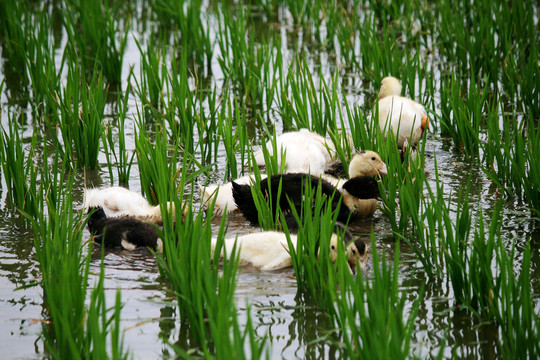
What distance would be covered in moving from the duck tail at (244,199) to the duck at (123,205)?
41 cm

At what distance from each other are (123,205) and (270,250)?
1.18 metres

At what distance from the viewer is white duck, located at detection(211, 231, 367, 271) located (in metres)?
3.84

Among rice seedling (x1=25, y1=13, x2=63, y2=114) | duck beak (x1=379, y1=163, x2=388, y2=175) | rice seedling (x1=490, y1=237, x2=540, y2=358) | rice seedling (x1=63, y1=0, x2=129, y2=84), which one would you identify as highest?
rice seedling (x1=63, y1=0, x2=129, y2=84)

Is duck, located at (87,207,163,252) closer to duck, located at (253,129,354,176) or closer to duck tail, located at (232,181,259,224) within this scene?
duck tail, located at (232,181,259,224)

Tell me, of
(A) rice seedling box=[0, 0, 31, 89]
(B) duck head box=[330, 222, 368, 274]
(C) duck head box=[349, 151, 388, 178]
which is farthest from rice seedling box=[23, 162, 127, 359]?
(A) rice seedling box=[0, 0, 31, 89]

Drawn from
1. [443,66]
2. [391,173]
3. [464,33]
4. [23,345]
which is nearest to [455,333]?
[391,173]

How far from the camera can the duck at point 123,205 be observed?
4656mm

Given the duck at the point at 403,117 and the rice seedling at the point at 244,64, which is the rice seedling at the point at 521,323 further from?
the rice seedling at the point at 244,64

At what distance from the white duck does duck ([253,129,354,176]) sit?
3.85 feet

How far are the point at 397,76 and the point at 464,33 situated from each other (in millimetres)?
1067

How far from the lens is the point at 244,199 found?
4.55m

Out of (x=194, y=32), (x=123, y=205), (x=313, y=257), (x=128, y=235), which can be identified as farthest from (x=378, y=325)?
(x=194, y=32)

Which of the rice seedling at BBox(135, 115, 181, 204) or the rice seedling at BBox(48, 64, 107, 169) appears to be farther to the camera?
the rice seedling at BBox(48, 64, 107, 169)

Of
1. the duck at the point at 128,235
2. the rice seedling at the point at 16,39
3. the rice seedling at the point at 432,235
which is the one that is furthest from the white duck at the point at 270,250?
the rice seedling at the point at 16,39
